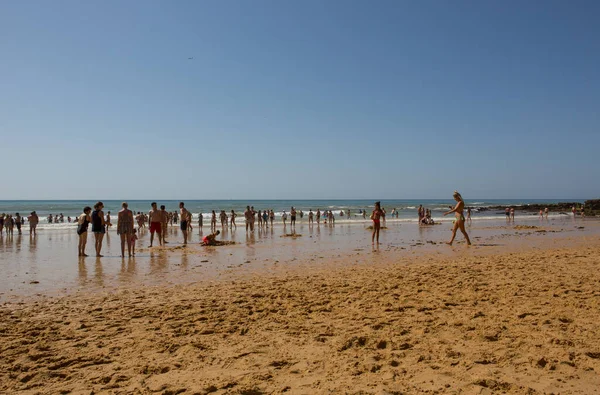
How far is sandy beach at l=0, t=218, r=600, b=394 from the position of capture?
356 centimetres

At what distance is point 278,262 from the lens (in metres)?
12.2

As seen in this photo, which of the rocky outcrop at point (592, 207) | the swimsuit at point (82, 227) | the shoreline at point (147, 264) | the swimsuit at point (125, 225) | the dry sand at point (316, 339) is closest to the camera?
the dry sand at point (316, 339)

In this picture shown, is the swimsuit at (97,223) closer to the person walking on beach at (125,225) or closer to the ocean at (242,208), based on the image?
the person walking on beach at (125,225)

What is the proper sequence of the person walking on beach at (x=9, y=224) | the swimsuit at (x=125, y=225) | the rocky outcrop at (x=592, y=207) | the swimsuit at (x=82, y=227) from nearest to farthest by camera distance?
the swimsuit at (x=125, y=225)
the swimsuit at (x=82, y=227)
the person walking on beach at (x=9, y=224)
the rocky outcrop at (x=592, y=207)

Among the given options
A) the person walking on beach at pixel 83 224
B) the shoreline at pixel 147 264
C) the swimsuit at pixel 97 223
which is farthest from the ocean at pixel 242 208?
the swimsuit at pixel 97 223

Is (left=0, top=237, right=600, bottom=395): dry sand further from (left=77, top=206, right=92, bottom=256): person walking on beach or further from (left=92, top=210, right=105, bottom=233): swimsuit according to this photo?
(left=77, top=206, right=92, bottom=256): person walking on beach

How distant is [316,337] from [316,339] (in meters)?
0.07

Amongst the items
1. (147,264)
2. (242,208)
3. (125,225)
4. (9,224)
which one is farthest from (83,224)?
(242,208)

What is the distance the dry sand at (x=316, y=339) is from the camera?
11.6 ft

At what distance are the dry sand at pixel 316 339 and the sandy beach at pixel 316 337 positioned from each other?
0.02 meters

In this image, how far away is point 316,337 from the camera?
478cm

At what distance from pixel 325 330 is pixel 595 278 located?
616 cm

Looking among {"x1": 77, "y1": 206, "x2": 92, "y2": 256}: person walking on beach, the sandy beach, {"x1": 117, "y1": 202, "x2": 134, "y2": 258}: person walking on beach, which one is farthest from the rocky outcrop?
{"x1": 77, "y1": 206, "x2": 92, "y2": 256}: person walking on beach

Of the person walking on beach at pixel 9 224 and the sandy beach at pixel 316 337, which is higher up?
the person walking on beach at pixel 9 224
